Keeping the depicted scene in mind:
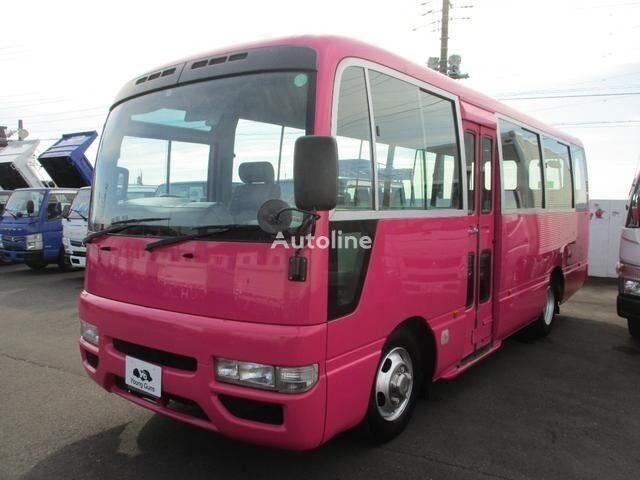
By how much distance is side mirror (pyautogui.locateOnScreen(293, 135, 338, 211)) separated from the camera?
7.91ft

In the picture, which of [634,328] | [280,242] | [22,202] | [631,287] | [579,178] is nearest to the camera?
[280,242]

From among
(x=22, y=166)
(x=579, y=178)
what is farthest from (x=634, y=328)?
(x=22, y=166)

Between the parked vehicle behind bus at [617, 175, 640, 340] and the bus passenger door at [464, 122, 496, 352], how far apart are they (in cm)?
207

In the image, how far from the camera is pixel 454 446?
3.44m

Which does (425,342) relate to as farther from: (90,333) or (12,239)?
(12,239)

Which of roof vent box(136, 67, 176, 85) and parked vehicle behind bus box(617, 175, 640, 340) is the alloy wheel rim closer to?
roof vent box(136, 67, 176, 85)

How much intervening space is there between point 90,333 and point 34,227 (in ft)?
31.4

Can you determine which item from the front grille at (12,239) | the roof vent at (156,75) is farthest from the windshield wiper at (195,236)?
the front grille at (12,239)

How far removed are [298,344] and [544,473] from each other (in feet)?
6.29

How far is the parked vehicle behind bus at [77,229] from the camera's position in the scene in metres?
A: 10.4

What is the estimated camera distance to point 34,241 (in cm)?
A: 1145

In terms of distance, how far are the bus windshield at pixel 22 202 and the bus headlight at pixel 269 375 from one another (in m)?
11.0

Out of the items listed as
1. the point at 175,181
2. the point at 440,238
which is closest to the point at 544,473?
the point at 440,238

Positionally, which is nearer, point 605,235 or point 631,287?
point 631,287
